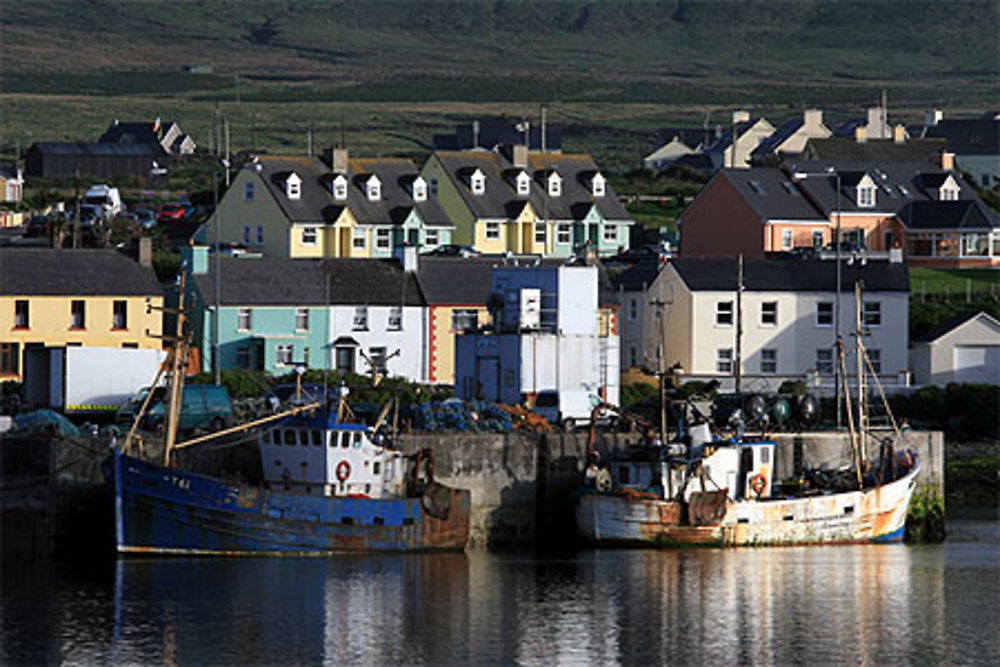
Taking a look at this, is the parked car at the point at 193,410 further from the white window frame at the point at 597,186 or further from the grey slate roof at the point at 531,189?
the white window frame at the point at 597,186

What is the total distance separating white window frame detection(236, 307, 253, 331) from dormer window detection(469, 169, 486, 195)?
2957 cm

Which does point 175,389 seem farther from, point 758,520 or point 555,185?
point 555,185

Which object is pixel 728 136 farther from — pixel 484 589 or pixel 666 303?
pixel 484 589

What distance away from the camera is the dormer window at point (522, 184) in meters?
112

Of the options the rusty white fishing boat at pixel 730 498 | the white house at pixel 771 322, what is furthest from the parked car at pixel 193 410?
the white house at pixel 771 322

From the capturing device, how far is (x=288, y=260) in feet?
284

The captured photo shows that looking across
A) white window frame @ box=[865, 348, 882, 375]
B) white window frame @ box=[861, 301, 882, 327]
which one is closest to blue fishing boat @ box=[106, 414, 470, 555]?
white window frame @ box=[865, 348, 882, 375]

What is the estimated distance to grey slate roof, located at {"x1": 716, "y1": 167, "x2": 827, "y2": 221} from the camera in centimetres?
10769

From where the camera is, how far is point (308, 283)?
85.3 meters

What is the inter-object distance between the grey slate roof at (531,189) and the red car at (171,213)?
13572 millimetres

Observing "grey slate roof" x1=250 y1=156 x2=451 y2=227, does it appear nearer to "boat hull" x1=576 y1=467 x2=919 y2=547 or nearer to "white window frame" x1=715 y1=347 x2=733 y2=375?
"white window frame" x1=715 y1=347 x2=733 y2=375

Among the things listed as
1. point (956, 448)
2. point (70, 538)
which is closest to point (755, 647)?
point (70, 538)

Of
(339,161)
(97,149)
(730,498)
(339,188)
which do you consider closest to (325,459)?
(730,498)

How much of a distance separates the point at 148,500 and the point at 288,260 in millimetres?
33175
